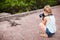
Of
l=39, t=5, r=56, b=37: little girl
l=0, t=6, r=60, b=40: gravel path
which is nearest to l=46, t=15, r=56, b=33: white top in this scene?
l=39, t=5, r=56, b=37: little girl

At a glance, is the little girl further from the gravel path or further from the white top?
the gravel path

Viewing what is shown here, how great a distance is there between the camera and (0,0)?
538 inches

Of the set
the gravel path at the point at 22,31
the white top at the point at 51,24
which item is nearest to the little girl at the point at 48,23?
the white top at the point at 51,24

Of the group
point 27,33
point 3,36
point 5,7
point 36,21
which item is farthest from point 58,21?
point 5,7

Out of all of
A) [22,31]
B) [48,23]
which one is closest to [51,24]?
[48,23]

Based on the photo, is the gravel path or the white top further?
the gravel path

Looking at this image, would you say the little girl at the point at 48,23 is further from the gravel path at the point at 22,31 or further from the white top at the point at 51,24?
the gravel path at the point at 22,31

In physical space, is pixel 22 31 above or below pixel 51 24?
below

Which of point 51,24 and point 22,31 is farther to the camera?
point 22,31

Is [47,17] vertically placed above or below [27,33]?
above

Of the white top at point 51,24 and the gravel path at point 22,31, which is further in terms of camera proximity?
the gravel path at point 22,31

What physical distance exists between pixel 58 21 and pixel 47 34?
274 centimetres

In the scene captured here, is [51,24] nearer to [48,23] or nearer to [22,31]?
[48,23]

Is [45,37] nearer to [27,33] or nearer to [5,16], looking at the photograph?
[27,33]
